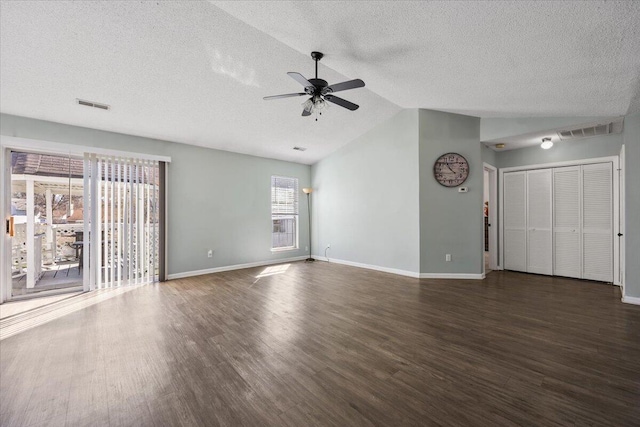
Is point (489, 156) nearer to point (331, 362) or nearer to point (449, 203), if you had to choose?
point (449, 203)

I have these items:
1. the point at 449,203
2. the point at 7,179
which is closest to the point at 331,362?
the point at 449,203

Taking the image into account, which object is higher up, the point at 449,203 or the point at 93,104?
the point at 93,104

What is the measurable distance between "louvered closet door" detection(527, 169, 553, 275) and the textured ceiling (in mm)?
1637

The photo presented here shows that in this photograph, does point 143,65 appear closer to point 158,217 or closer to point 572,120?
point 158,217

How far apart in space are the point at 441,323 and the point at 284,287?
2444mm

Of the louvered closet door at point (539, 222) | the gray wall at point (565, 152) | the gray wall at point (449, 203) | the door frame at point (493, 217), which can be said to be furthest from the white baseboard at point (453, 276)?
the gray wall at point (565, 152)

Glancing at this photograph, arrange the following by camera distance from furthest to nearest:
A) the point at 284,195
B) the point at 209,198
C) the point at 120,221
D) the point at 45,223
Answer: the point at 284,195 → the point at 209,198 → the point at 45,223 → the point at 120,221

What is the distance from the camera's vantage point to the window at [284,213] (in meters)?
6.70

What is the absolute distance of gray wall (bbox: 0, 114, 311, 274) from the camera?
15.2 ft

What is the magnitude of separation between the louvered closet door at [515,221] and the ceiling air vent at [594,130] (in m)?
1.07

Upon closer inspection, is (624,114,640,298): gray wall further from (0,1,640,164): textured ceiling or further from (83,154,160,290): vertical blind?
(83,154,160,290): vertical blind

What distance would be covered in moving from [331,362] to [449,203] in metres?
3.85

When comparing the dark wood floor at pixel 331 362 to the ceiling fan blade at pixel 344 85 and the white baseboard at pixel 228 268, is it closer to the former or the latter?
the white baseboard at pixel 228 268

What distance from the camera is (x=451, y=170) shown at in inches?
194
